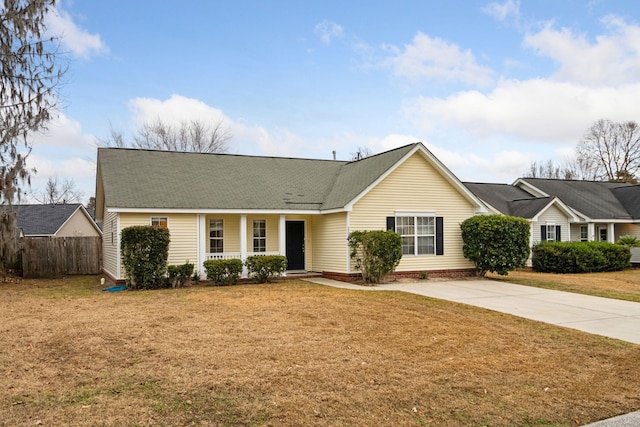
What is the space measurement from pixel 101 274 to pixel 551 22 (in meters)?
21.0

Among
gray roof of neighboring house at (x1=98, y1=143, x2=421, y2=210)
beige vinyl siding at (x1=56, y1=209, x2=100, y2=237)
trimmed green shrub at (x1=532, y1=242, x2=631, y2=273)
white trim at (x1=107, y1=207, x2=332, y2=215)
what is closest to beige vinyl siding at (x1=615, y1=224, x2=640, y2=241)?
trimmed green shrub at (x1=532, y1=242, x2=631, y2=273)

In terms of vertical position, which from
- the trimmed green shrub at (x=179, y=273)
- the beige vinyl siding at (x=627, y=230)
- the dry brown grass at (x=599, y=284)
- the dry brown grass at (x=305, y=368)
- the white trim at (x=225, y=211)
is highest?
the white trim at (x=225, y=211)

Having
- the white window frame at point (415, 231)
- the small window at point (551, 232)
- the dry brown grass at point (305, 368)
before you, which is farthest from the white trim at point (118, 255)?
the small window at point (551, 232)

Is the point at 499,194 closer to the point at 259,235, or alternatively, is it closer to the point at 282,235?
the point at 282,235

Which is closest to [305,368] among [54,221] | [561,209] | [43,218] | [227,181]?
[227,181]

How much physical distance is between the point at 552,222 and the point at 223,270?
707 inches

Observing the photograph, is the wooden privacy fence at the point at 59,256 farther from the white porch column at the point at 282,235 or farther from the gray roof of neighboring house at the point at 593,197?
the gray roof of neighboring house at the point at 593,197

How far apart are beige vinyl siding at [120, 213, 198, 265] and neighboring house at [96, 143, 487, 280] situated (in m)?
0.03

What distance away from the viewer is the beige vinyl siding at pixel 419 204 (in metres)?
17.8

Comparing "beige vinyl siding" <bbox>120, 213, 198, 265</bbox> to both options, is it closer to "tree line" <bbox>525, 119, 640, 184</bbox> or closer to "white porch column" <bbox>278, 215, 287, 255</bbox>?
"white porch column" <bbox>278, 215, 287, 255</bbox>

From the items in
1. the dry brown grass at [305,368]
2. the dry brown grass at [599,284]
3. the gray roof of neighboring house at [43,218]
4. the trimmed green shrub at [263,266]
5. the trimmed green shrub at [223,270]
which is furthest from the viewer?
the gray roof of neighboring house at [43,218]

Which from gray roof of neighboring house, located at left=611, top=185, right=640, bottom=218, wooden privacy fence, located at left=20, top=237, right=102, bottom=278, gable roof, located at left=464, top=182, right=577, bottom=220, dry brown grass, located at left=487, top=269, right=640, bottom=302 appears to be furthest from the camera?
gray roof of neighboring house, located at left=611, top=185, right=640, bottom=218

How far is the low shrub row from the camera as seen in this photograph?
54.0 feet

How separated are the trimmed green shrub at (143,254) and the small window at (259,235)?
423 centimetres
